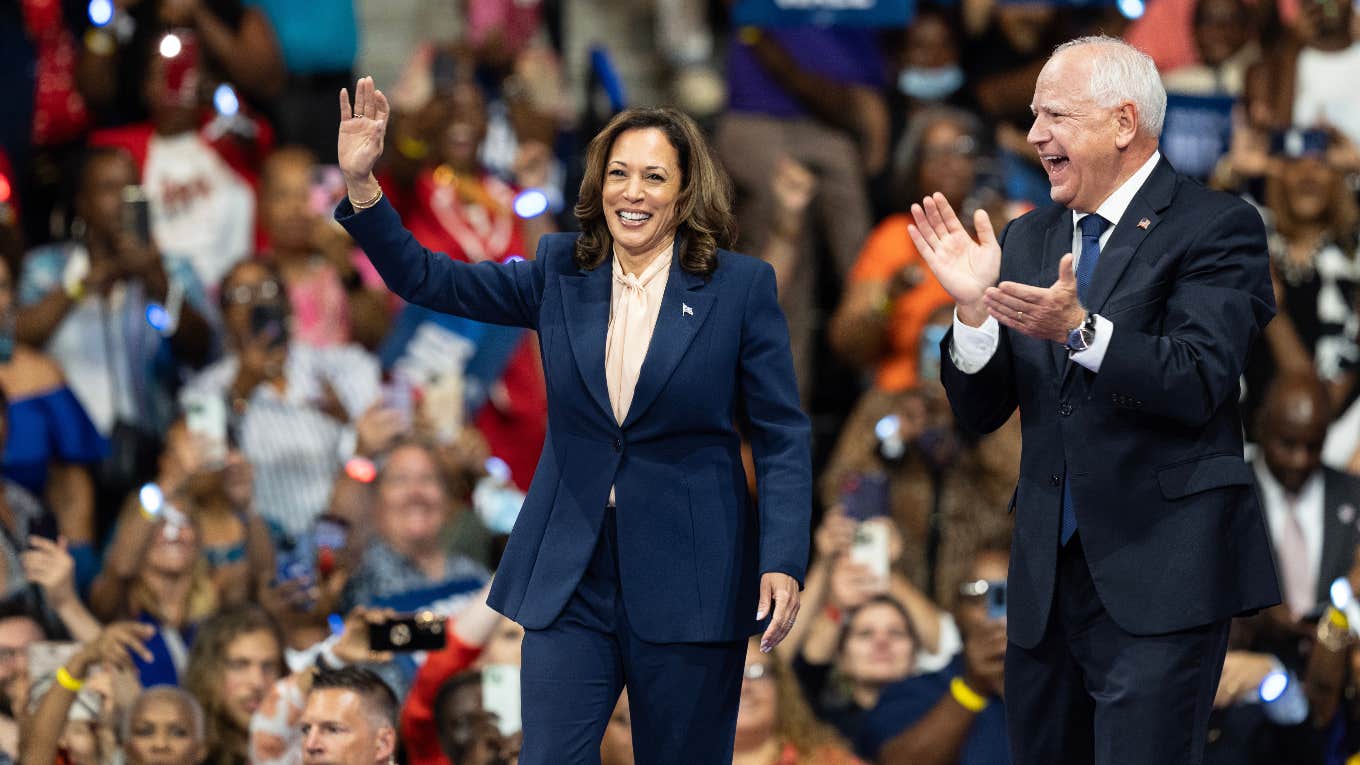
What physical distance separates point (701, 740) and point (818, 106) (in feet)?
13.7

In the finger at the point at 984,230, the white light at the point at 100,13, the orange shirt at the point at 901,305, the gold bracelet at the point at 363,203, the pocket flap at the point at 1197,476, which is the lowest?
the pocket flap at the point at 1197,476

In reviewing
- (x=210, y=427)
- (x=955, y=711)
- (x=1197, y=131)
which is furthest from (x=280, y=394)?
(x=1197, y=131)

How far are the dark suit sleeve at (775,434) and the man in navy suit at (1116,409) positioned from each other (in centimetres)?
25

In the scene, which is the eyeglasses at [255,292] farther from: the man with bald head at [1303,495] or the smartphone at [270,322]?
the man with bald head at [1303,495]

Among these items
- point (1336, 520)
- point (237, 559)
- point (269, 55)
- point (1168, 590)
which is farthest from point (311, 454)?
point (1168, 590)

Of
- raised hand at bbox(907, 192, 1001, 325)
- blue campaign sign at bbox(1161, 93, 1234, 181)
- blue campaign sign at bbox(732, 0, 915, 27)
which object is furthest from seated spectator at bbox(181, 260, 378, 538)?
raised hand at bbox(907, 192, 1001, 325)

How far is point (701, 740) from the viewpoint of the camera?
298 centimetres

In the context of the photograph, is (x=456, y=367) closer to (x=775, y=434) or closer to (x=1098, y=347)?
(x=775, y=434)

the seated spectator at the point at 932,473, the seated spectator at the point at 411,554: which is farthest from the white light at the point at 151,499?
the seated spectator at the point at 932,473

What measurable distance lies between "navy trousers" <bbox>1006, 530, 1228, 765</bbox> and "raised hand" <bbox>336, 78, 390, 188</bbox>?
121 centimetres

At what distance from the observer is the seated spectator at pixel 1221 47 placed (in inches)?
260

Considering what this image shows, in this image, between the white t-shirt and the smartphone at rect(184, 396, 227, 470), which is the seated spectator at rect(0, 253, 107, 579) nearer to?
the smartphone at rect(184, 396, 227, 470)

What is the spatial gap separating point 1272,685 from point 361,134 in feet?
8.39

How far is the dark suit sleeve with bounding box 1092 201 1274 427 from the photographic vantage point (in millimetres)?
2689
